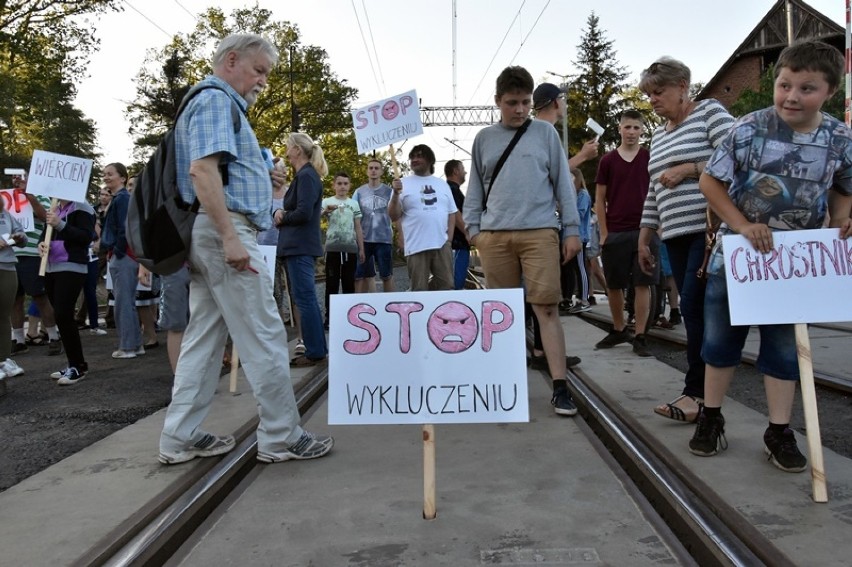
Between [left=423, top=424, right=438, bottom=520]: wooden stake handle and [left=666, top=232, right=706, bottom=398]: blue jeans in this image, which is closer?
[left=423, top=424, right=438, bottom=520]: wooden stake handle

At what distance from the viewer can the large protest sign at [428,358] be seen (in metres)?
3.04

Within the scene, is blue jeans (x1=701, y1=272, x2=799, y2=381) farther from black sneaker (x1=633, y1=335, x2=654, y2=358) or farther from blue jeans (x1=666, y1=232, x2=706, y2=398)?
black sneaker (x1=633, y1=335, x2=654, y2=358)

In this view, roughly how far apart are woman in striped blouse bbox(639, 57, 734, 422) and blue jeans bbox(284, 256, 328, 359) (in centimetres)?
320

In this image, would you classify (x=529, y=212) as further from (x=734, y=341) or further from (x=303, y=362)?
(x=303, y=362)

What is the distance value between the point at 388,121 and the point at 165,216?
14.9 ft

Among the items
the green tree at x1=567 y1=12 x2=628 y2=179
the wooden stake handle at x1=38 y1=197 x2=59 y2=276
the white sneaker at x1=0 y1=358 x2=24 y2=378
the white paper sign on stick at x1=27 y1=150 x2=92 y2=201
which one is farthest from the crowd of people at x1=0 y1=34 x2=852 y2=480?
the green tree at x1=567 y1=12 x2=628 y2=179

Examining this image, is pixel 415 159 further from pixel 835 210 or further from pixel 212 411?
pixel 835 210

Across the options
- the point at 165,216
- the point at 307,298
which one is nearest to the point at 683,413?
the point at 165,216

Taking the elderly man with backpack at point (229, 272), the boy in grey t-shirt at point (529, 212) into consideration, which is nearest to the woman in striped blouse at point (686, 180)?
the boy in grey t-shirt at point (529, 212)

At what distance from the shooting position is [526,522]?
2844mm

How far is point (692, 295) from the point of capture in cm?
410

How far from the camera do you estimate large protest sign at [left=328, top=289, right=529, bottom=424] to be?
3.04 m

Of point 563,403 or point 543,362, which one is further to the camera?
point 543,362

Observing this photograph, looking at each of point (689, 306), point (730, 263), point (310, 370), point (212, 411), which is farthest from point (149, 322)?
point (730, 263)
